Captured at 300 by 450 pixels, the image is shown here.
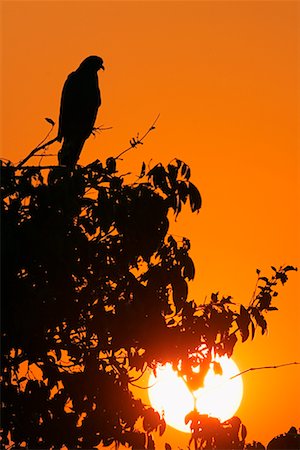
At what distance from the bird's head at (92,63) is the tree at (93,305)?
4.23 m

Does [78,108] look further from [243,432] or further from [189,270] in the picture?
[243,432]

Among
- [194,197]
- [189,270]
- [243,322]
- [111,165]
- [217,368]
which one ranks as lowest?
[217,368]

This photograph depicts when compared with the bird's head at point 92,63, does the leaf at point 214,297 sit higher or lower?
lower

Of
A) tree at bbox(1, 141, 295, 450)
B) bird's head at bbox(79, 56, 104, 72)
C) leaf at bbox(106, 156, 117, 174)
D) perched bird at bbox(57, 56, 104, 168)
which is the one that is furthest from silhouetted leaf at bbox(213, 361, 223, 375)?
bird's head at bbox(79, 56, 104, 72)

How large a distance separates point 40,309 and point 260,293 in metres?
1.27

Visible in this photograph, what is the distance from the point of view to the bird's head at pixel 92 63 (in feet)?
27.2

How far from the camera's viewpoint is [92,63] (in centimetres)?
834

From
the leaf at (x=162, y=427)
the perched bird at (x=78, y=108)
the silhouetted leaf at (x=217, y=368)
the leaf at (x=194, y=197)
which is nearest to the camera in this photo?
the leaf at (x=194, y=197)

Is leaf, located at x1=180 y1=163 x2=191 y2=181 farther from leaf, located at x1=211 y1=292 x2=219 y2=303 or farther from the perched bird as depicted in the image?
the perched bird

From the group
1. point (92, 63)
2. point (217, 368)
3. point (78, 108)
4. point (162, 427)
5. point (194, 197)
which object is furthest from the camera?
point (92, 63)

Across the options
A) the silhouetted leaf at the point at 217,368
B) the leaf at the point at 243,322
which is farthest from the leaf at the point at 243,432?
the leaf at the point at 243,322

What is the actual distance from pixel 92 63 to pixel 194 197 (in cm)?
468

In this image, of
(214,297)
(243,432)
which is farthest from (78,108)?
(243,432)

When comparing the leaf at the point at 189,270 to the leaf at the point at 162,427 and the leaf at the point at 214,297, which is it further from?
the leaf at the point at 162,427
